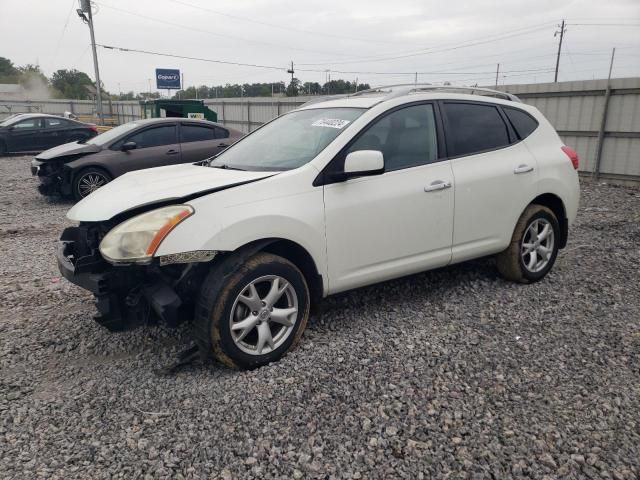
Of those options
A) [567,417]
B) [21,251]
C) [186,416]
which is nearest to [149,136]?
[21,251]

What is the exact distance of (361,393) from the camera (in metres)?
2.98

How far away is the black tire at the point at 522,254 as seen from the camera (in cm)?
454

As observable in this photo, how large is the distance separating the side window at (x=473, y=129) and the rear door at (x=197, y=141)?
231 inches

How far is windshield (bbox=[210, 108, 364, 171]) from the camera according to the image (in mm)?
3613

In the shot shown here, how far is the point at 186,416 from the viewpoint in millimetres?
2777

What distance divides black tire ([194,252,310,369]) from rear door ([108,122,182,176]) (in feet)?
21.0

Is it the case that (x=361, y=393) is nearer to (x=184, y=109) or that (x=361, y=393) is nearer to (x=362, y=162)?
(x=362, y=162)

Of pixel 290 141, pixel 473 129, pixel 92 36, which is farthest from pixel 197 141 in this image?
pixel 92 36

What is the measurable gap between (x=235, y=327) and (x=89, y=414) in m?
0.92

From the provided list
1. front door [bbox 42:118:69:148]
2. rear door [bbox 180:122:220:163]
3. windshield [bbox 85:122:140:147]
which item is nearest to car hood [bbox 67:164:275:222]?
rear door [bbox 180:122:220:163]

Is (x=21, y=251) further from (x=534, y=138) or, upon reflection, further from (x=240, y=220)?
(x=534, y=138)

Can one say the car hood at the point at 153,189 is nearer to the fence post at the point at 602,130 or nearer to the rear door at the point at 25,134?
the fence post at the point at 602,130

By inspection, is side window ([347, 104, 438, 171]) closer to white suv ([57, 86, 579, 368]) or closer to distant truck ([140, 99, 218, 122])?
white suv ([57, 86, 579, 368])

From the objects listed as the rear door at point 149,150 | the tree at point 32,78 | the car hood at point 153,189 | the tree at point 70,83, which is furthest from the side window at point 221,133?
the tree at point 32,78
